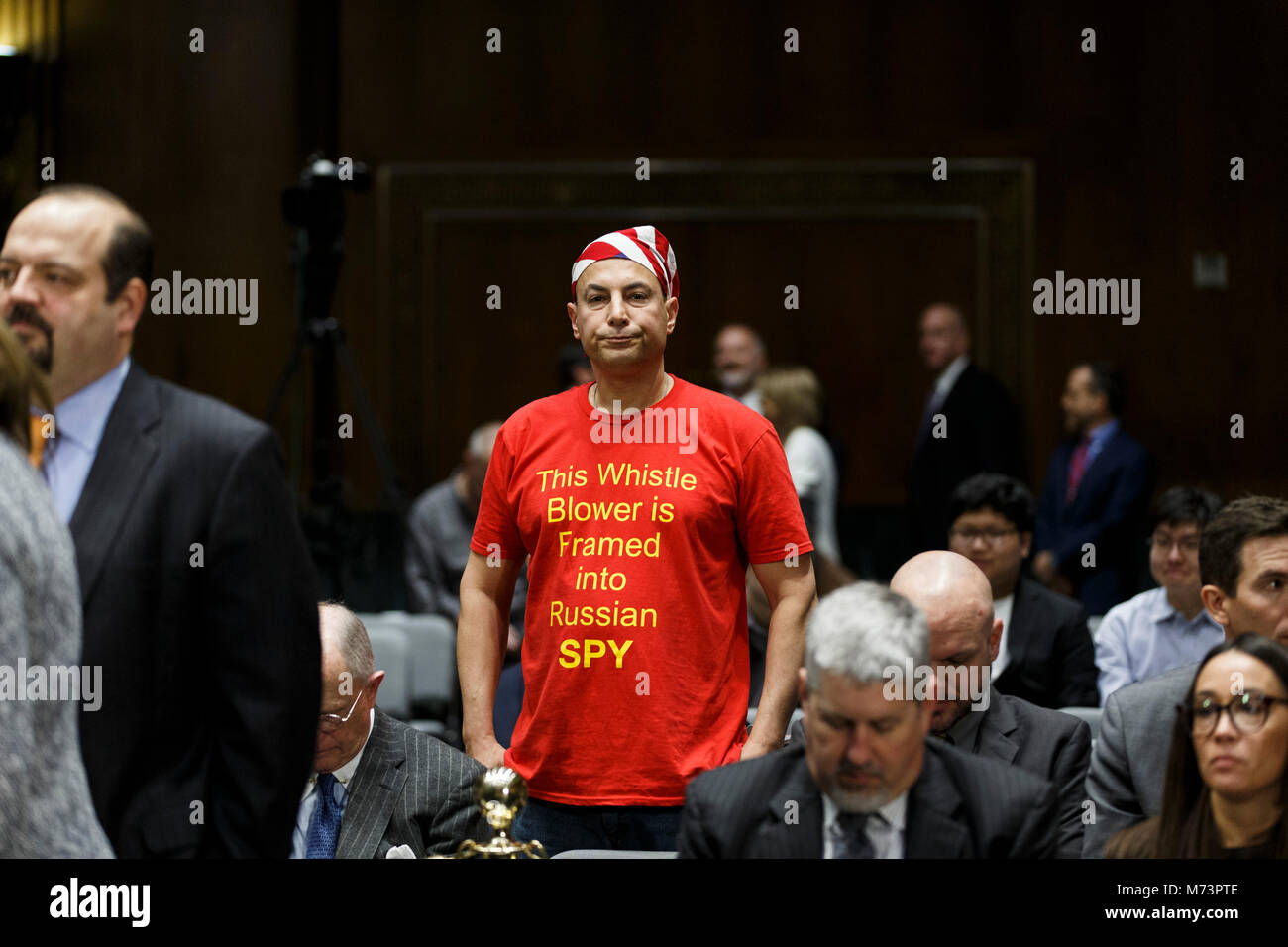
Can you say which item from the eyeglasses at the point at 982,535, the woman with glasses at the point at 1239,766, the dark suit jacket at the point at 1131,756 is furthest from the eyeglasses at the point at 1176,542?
the woman with glasses at the point at 1239,766

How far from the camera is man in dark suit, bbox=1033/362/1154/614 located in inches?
219

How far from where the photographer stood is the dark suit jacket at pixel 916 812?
191cm

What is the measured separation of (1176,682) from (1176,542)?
5.03 feet

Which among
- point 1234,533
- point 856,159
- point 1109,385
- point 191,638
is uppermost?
point 856,159

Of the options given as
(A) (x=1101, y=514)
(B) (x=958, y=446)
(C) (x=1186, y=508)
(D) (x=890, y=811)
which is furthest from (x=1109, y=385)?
(D) (x=890, y=811)

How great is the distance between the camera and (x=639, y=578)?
7.79ft

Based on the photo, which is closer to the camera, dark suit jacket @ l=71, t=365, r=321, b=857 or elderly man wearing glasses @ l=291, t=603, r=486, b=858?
dark suit jacket @ l=71, t=365, r=321, b=857

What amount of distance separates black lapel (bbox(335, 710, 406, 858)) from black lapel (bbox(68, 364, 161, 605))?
0.81 meters

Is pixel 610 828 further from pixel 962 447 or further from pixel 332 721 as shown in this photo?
pixel 962 447

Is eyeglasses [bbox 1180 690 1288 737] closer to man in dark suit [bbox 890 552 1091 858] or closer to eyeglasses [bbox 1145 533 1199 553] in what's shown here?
man in dark suit [bbox 890 552 1091 858]

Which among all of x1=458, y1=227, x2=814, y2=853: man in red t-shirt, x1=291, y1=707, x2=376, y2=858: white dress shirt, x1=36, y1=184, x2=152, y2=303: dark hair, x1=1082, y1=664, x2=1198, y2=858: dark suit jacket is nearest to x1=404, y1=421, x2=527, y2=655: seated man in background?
x1=291, y1=707, x2=376, y2=858: white dress shirt

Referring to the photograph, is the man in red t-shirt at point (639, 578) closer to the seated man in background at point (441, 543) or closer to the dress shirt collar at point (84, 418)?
the dress shirt collar at point (84, 418)
